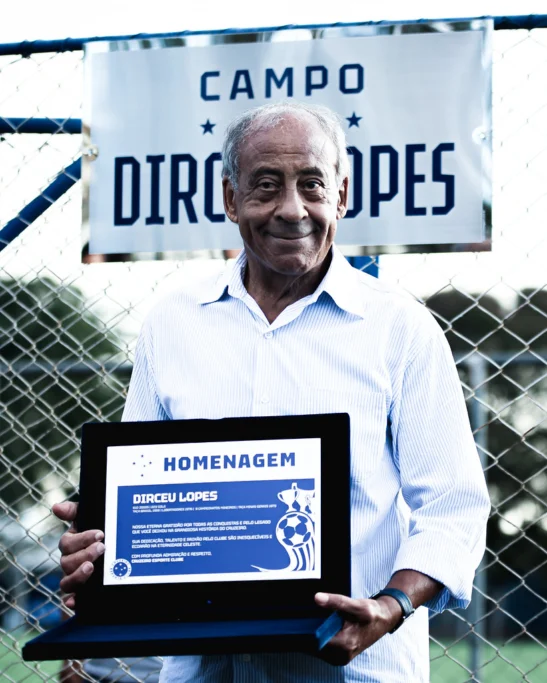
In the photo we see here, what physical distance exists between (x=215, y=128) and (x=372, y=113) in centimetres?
46

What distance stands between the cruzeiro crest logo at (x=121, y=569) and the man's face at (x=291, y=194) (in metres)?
0.64

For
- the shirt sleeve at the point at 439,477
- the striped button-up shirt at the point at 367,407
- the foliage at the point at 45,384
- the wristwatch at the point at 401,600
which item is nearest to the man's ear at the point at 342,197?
the striped button-up shirt at the point at 367,407

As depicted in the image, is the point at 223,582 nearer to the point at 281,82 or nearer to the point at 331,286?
the point at 331,286

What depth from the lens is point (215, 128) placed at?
2.77 metres

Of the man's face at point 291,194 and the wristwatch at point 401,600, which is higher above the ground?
the man's face at point 291,194

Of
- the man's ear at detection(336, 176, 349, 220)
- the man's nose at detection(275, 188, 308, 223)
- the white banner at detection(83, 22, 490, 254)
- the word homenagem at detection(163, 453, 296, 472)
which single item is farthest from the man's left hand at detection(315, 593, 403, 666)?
the white banner at detection(83, 22, 490, 254)

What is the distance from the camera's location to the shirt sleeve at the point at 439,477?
1637mm

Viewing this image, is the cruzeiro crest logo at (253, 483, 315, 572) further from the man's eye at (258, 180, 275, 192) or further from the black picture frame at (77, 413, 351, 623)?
the man's eye at (258, 180, 275, 192)

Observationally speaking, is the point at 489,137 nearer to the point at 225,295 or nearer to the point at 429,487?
the point at 225,295

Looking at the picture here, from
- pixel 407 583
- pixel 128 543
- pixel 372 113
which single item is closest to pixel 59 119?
pixel 372 113

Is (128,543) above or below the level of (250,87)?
below

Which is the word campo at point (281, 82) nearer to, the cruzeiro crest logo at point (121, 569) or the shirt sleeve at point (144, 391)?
the shirt sleeve at point (144, 391)

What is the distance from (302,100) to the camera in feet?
8.94

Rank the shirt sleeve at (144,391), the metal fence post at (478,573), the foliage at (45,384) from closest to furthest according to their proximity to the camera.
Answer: the shirt sleeve at (144,391) → the metal fence post at (478,573) → the foliage at (45,384)
